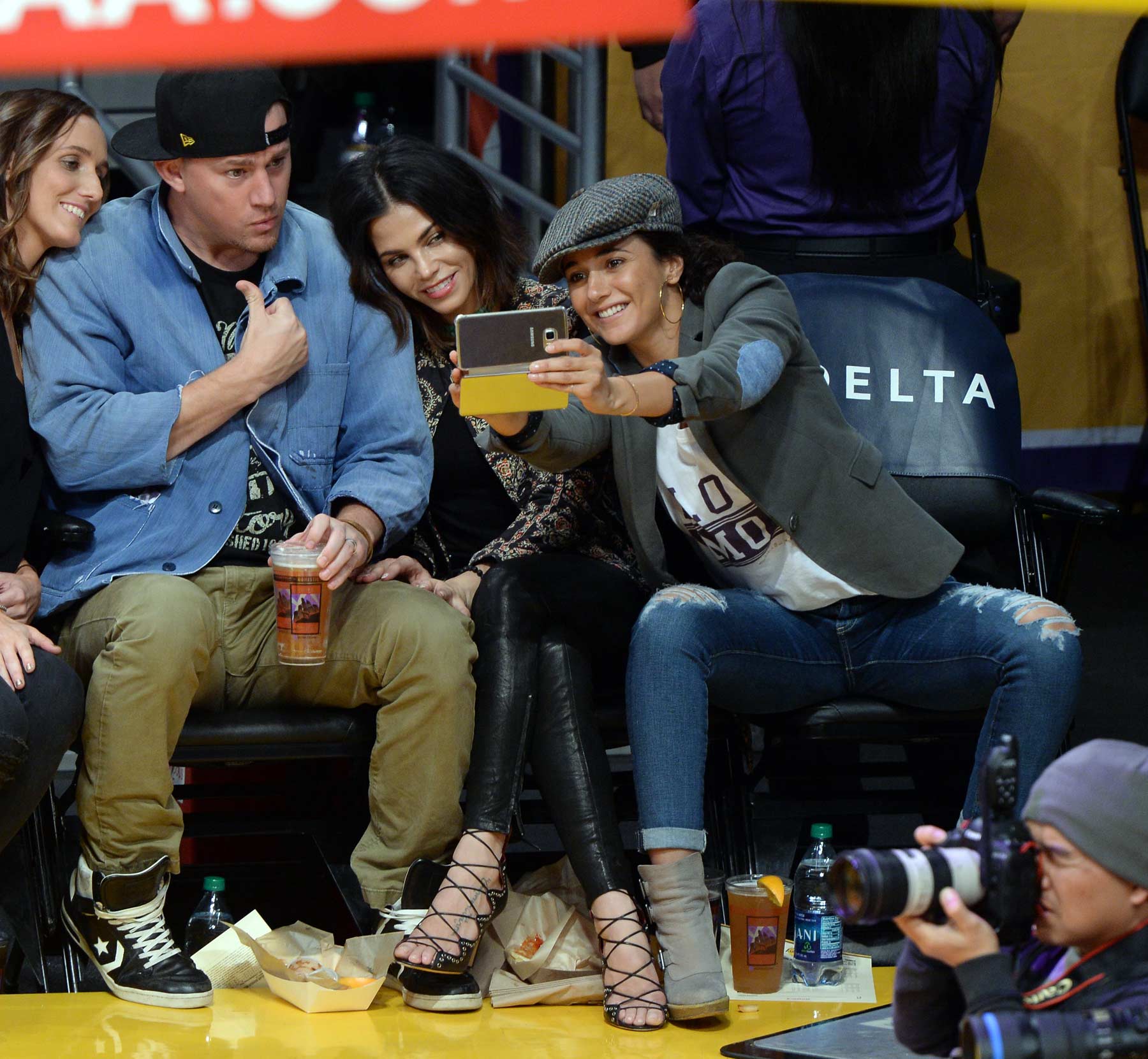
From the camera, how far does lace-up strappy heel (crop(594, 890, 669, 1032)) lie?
249 centimetres

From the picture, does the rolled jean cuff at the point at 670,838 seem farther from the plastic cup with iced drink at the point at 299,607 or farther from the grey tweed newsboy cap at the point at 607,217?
the grey tweed newsboy cap at the point at 607,217

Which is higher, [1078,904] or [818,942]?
[1078,904]

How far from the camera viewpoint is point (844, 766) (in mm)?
3266

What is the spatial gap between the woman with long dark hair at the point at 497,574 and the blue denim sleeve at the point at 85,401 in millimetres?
439

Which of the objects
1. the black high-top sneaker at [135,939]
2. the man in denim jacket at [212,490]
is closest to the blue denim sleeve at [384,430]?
the man in denim jacket at [212,490]

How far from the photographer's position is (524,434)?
2625 mm

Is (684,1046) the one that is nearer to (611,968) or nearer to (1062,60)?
(611,968)

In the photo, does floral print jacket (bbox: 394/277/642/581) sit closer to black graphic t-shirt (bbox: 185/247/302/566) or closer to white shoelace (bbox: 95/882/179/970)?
black graphic t-shirt (bbox: 185/247/302/566)

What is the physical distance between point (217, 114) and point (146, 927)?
1376 millimetres

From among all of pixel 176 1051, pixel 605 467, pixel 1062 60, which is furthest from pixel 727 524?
pixel 1062 60

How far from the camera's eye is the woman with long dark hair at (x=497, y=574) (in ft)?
8.47

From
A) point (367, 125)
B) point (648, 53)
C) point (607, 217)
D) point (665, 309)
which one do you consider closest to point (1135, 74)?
point (648, 53)

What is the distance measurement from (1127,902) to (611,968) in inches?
42.9

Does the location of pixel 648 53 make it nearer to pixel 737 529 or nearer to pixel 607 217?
pixel 607 217
